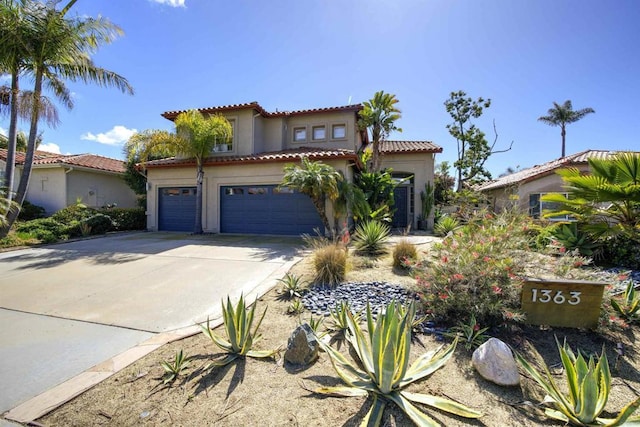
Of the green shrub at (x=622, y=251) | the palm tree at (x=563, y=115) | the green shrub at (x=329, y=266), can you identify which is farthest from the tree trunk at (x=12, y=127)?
the palm tree at (x=563, y=115)

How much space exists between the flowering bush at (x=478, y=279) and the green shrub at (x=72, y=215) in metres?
16.0

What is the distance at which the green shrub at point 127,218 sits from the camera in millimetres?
14962

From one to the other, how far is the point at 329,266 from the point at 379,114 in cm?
1121

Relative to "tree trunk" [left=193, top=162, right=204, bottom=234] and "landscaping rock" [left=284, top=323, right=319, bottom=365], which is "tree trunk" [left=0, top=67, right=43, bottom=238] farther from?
"landscaping rock" [left=284, top=323, right=319, bottom=365]

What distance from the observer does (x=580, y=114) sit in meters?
34.5

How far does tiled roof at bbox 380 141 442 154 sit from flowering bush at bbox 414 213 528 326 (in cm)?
1233

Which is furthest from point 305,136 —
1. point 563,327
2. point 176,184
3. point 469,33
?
point 563,327

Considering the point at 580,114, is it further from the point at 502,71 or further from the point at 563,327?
the point at 563,327

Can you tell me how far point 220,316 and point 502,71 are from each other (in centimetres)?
1315

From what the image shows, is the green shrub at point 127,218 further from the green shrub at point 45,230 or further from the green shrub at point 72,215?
the green shrub at point 45,230

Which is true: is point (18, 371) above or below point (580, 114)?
below

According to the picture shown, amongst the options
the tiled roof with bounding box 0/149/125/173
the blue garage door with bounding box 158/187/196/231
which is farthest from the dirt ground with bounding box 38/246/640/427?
the tiled roof with bounding box 0/149/125/173

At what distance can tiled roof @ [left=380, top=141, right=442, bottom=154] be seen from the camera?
1571cm

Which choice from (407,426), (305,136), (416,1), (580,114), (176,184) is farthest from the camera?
(580,114)
